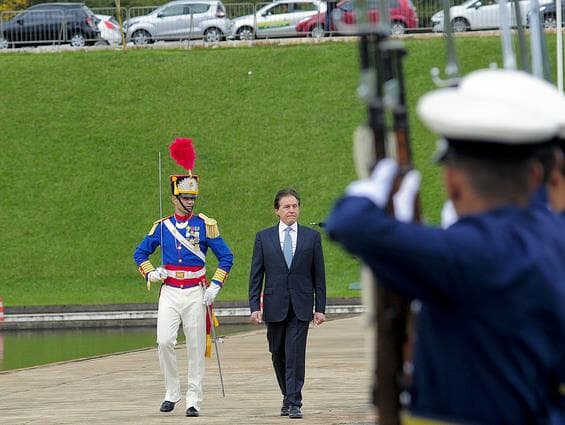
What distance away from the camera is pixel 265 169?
125 feet

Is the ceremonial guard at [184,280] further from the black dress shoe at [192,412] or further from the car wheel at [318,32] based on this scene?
the car wheel at [318,32]

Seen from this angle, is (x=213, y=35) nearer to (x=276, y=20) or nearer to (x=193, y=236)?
(x=276, y=20)

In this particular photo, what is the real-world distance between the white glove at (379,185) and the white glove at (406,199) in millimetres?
43

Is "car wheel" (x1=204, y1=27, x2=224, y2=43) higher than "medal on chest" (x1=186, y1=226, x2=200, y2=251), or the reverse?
"car wheel" (x1=204, y1=27, x2=224, y2=43)

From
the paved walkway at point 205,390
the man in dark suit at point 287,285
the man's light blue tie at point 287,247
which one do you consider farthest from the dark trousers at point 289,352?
the man's light blue tie at point 287,247

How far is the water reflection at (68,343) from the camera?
69.9ft

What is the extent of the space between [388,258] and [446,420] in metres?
0.42

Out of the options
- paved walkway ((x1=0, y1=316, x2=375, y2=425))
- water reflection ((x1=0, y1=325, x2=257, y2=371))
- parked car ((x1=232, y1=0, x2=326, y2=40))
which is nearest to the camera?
paved walkway ((x1=0, y1=316, x2=375, y2=425))

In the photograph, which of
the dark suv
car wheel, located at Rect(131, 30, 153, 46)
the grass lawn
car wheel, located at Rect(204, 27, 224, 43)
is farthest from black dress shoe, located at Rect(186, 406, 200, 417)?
the dark suv

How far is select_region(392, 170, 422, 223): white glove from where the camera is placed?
3.45 meters

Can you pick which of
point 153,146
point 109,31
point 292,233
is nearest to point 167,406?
point 292,233

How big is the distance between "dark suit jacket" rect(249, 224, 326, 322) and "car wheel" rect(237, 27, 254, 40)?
33965 mm

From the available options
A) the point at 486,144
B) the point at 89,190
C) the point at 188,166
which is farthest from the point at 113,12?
the point at 486,144

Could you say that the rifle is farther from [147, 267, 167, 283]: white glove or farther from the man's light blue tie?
[147, 267, 167, 283]: white glove
